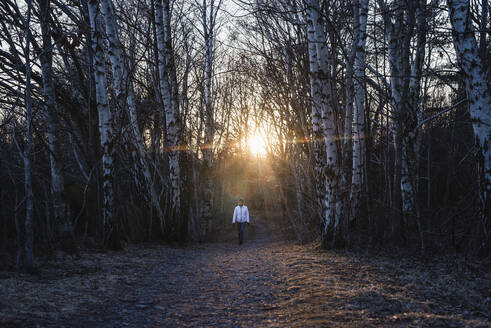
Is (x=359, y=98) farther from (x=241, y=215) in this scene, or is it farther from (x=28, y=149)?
(x=28, y=149)

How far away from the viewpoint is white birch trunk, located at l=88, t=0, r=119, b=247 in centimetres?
844

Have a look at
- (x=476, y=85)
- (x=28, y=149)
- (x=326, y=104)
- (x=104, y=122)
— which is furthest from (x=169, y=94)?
(x=476, y=85)

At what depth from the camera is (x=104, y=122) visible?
27.9 ft

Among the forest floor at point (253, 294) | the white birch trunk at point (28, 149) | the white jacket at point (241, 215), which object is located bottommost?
the forest floor at point (253, 294)

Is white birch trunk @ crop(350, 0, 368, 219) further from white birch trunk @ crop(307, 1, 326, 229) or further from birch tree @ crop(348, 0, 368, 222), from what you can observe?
white birch trunk @ crop(307, 1, 326, 229)

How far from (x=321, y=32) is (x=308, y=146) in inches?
149

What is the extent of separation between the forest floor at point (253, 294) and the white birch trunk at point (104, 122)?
1520 millimetres

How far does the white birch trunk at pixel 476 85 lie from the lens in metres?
5.87

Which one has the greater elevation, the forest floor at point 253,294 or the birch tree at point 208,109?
the birch tree at point 208,109

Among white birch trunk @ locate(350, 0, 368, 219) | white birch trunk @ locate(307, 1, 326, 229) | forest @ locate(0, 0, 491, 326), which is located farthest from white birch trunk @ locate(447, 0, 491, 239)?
white birch trunk @ locate(350, 0, 368, 219)

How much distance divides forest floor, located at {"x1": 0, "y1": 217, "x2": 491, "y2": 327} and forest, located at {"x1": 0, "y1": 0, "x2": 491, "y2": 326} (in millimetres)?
405

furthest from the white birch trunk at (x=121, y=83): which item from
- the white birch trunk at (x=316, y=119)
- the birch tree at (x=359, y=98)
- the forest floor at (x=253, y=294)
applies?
the birch tree at (x=359, y=98)

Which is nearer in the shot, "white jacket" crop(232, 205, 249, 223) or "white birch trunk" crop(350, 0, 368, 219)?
A: "white birch trunk" crop(350, 0, 368, 219)

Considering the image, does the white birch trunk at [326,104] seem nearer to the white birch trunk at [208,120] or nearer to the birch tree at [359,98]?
the birch tree at [359,98]
